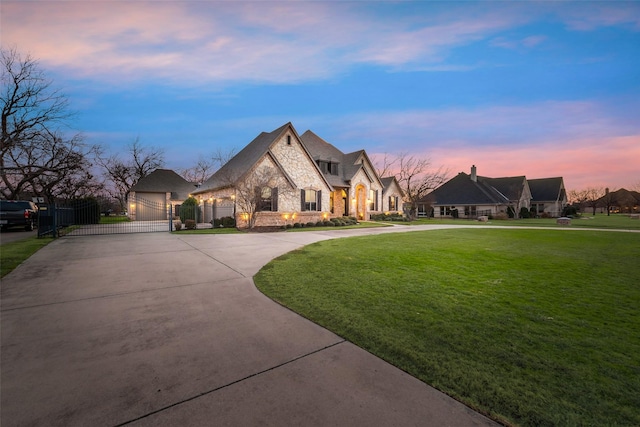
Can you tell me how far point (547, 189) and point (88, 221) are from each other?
79.2 meters

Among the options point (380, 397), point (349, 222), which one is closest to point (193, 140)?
point (349, 222)

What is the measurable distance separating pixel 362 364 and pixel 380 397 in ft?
1.73

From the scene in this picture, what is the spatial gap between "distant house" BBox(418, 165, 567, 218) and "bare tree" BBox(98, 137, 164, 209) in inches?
2117

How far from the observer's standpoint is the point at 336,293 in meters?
5.08

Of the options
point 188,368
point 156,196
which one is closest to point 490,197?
point 188,368

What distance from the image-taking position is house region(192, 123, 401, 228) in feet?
66.2

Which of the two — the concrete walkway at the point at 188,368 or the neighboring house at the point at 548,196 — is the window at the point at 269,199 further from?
the neighboring house at the point at 548,196

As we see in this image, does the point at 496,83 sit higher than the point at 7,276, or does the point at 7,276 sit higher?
the point at 496,83

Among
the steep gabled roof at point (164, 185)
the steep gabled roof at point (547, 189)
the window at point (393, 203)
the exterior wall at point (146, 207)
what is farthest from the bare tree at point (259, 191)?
the steep gabled roof at point (547, 189)

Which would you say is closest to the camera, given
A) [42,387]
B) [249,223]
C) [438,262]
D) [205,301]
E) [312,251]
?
[42,387]

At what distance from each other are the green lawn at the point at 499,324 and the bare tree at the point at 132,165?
5456 cm

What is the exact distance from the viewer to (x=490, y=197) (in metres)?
43.6

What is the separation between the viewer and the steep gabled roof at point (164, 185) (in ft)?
120

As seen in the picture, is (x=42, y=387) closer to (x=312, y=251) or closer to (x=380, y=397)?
(x=380, y=397)
